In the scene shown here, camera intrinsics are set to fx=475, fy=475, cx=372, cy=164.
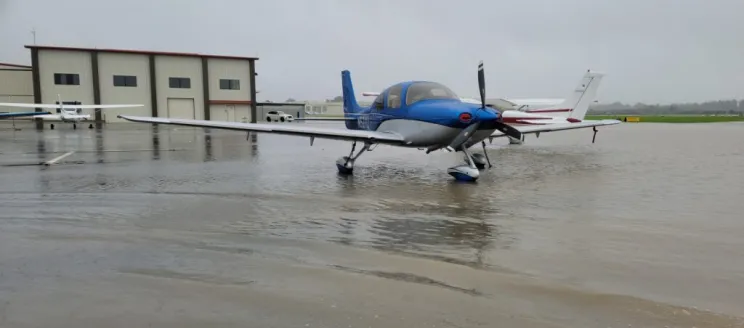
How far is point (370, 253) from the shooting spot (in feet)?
14.8

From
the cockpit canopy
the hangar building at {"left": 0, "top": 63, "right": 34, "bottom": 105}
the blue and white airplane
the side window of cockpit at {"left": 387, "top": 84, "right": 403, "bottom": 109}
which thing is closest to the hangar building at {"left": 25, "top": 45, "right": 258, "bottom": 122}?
the hangar building at {"left": 0, "top": 63, "right": 34, "bottom": 105}

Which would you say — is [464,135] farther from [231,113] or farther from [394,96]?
[231,113]

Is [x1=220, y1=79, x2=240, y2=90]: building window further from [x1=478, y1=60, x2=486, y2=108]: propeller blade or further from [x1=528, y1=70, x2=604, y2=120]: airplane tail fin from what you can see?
[x1=478, y1=60, x2=486, y2=108]: propeller blade

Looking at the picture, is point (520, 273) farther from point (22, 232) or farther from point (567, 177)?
point (567, 177)

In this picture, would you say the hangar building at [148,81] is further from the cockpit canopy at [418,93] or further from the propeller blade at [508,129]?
the propeller blade at [508,129]

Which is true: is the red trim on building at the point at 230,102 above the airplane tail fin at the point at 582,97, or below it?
above

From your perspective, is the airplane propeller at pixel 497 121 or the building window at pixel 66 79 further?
the building window at pixel 66 79

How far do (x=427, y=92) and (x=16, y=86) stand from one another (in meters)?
55.8

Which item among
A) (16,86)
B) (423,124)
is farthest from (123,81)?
(423,124)

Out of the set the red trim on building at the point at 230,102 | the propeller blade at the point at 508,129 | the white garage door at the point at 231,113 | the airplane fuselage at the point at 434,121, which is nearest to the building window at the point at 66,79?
the red trim on building at the point at 230,102

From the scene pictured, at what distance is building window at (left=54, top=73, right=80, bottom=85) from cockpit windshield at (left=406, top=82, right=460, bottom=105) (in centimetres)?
4804

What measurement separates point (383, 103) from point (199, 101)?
45.7 meters

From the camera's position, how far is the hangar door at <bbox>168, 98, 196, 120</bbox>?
1996 inches

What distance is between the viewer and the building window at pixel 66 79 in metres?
46.6
